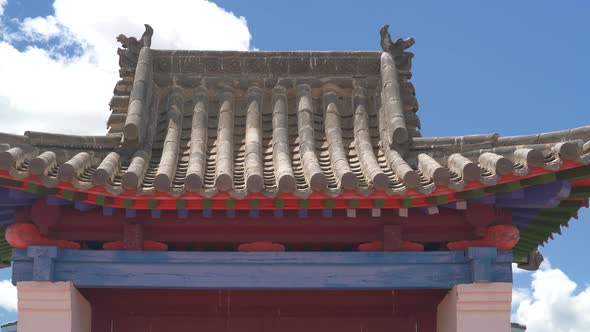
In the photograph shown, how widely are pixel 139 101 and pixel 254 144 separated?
4.70 ft

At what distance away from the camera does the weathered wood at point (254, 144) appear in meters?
7.45

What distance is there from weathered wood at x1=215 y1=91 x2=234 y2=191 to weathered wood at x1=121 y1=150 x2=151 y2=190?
0.66 meters

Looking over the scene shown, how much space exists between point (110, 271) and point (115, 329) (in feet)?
4.44

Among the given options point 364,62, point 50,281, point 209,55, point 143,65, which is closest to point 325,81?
point 364,62

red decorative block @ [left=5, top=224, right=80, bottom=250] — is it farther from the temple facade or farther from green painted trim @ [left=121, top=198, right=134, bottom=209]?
green painted trim @ [left=121, top=198, right=134, bottom=209]

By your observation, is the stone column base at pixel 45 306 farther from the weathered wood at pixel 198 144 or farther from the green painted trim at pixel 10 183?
the weathered wood at pixel 198 144

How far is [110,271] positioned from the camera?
8.13m

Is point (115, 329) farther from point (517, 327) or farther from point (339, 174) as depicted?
point (517, 327)

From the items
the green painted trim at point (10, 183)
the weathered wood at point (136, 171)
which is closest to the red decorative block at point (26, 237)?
the green painted trim at point (10, 183)

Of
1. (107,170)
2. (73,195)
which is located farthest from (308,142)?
(73,195)

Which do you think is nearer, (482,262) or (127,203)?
(127,203)

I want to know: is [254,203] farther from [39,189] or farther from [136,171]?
[39,189]

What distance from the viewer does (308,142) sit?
29.9ft

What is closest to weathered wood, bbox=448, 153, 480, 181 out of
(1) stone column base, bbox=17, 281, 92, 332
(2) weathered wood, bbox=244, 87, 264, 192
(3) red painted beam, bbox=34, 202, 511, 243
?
(3) red painted beam, bbox=34, 202, 511, 243
